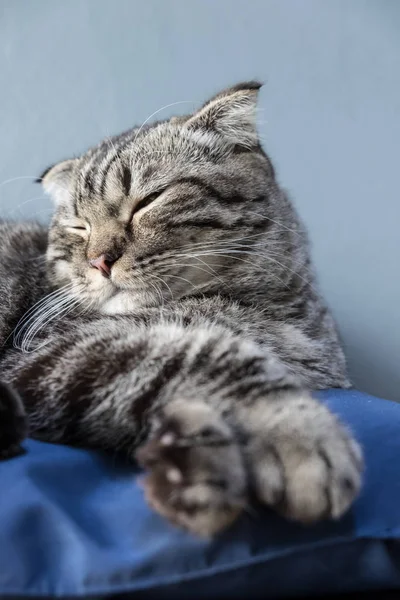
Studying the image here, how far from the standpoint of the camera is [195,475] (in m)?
0.55

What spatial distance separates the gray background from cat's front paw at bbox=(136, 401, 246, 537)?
1.27 m

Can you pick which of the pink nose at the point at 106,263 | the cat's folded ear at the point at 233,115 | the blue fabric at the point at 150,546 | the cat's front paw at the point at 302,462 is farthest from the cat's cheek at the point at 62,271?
the cat's front paw at the point at 302,462

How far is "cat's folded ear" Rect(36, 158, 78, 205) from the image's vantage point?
1.46 metres

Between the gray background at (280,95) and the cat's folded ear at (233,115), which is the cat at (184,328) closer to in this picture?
the cat's folded ear at (233,115)

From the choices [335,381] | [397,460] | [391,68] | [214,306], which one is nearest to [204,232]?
[214,306]

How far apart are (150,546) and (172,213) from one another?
713 mm

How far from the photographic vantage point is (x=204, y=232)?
1148 millimetres

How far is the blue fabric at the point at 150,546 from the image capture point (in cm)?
56

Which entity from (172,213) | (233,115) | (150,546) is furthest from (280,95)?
(150,546)

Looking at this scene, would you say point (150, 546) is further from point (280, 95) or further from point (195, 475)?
point (280, 95)

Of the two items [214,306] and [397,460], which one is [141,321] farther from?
[397,460]

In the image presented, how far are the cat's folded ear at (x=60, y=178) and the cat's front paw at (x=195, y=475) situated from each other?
98 cm

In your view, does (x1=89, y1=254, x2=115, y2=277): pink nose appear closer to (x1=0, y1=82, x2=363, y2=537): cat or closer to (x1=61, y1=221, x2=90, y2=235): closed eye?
(x1=0, y1=82, x2=363, y2=537): cat

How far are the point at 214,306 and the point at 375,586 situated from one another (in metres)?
0.58
